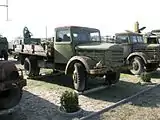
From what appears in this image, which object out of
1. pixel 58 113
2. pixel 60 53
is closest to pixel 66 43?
pixel 60 53

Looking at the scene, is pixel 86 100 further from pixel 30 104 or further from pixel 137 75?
pixel 137 75

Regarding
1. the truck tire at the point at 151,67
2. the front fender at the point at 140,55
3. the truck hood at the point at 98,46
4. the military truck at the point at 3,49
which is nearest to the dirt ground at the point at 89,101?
the truck hood at the point at 98,46

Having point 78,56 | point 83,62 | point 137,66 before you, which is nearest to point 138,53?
point 137,66

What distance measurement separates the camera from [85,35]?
1112cm

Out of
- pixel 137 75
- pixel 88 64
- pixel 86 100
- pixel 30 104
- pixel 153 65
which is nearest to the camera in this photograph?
pixel 30 104

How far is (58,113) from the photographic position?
7320mm

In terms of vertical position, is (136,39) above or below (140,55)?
above

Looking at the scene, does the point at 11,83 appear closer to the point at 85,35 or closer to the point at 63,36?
the point at 63,36

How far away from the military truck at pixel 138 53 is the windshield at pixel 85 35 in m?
3.55

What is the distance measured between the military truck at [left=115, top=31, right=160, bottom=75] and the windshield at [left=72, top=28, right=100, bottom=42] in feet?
11.7

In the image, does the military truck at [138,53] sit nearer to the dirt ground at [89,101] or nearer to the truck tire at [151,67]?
the truck tire at [151,67]

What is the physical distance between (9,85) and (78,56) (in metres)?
4.00

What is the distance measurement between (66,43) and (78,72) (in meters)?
1.57

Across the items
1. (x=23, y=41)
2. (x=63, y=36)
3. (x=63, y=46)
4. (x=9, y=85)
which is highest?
(x=63, y=36)
